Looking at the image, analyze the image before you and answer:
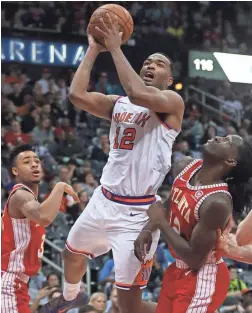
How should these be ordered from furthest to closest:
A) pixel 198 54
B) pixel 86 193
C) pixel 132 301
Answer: pixel 198 54, pixel 86 193, pixel 132 301

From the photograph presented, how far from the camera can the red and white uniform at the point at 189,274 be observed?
14.2 feet

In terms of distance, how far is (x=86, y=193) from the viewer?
10.1 metres

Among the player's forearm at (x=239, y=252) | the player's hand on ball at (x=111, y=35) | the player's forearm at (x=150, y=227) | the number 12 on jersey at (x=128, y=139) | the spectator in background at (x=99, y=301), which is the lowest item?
the spectator in background at (x=99, y=301)

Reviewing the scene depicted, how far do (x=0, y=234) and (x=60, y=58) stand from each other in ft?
31.2

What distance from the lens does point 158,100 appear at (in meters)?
4.61

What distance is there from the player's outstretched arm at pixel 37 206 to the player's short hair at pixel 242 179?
1.14 meters

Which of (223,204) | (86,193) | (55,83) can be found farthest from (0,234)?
(55,83)

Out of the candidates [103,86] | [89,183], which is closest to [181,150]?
[103,86]

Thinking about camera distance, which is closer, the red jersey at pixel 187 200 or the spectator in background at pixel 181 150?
the red jersey at pixel 187 200

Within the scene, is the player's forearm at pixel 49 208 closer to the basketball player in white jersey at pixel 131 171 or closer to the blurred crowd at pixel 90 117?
the basketball player in white jersey at pixel 131 171

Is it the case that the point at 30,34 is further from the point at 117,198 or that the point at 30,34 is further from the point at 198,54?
the point at 117,198

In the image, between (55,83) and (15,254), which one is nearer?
(15,254)

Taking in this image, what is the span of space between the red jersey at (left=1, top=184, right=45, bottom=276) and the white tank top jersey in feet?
2.26

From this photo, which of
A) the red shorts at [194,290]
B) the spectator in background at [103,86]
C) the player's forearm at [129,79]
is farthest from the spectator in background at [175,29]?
the red shorts at [194,290]
